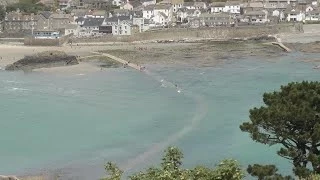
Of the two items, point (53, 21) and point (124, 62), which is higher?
point (53, 21)

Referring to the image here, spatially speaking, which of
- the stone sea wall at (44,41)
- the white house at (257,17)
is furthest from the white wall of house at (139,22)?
the white house at (257,17)

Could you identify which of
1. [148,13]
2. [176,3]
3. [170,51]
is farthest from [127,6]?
[170,51]

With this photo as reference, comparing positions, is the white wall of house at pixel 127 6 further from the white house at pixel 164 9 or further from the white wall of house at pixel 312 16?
the white wall of house at pixel 312 16

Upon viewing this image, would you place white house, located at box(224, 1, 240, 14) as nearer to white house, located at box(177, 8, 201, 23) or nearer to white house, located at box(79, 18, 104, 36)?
white house, located at box(177, 8, 201, 23)

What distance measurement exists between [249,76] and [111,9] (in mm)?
32202

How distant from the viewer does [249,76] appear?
1314 inches

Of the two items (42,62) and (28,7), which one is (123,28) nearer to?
(42,62)

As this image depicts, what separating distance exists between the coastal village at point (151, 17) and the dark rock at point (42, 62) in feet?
37.5

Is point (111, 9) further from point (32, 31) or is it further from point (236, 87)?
point (236, 87)

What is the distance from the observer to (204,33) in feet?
174

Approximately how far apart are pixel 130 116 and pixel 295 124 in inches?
532

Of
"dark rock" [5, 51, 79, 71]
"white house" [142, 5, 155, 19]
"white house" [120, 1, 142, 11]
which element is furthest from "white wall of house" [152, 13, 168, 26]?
"dark rock" [5, 51, 79, 71]

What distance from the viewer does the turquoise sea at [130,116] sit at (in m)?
18.2

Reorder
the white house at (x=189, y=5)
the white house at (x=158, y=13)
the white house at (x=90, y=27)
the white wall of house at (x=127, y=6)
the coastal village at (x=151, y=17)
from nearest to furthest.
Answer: the coastal village at (x=151, y=17) < the white house at (x=90, y=27) < the white house at (x=158, y=13) < the white house at (x=189, y=5) < the white wall of house at (x=127, y=6)
